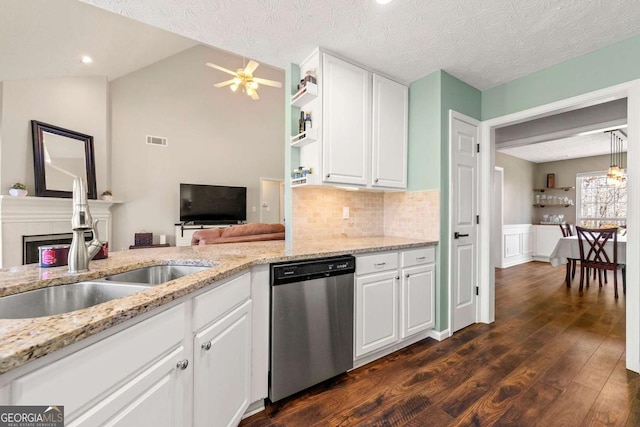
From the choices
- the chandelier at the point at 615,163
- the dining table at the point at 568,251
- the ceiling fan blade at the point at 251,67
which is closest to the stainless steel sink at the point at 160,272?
the ceiling fan blade at the point at 251,67

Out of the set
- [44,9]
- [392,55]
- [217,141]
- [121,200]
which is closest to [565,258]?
[392,55]

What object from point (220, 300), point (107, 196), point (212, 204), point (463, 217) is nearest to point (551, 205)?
point (463, 217)

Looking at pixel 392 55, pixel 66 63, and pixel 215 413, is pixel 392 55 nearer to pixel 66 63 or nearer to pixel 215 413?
pixel 215 413

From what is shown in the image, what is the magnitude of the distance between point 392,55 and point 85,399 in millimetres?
2745

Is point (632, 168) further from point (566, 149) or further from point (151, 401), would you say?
point (566, 149)

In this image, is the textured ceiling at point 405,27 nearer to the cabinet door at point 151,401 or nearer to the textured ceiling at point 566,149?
the cabinet door at point 151,401

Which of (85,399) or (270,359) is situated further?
(270,359)

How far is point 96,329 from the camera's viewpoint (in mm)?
698

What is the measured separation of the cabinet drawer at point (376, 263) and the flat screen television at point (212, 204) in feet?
17.3

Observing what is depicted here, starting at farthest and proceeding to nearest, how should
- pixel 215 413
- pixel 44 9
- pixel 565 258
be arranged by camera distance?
pixel 565 258 < pixel 44 9 < pixel 215 413

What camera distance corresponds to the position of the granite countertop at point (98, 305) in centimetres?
59

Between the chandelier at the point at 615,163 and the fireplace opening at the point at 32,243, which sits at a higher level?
the chandelier at the point at 615,163

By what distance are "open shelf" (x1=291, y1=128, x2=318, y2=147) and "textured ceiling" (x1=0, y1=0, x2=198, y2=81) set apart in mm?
3296

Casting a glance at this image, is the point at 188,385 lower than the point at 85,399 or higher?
lower
